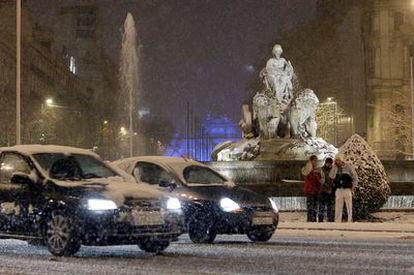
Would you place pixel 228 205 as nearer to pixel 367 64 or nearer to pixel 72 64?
pixel 367 64

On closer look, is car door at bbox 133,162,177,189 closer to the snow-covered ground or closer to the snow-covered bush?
the snow-covered bush

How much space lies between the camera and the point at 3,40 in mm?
78375

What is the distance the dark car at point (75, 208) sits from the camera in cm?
1184

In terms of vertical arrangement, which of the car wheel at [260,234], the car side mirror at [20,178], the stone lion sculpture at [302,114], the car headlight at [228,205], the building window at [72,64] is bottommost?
the car wheel at [260,234]

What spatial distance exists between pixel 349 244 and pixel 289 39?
230 feet

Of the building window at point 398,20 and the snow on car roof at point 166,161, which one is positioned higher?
the building window at point 398,20

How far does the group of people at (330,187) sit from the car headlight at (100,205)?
341 inches

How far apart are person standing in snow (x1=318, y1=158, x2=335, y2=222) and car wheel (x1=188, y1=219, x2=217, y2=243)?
5888mm

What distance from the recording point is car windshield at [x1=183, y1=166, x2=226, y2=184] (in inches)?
623

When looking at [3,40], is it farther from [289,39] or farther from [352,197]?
[352,197]

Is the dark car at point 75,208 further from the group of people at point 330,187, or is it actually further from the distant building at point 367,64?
the distant building at point 367,64

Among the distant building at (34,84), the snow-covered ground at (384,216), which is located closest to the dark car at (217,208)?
the snow-covered ground at (384,216)

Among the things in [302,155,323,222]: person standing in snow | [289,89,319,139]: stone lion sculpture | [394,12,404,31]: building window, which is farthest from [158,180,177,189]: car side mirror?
[394,12,404,31]: building window

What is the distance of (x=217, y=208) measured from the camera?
1452 cm
